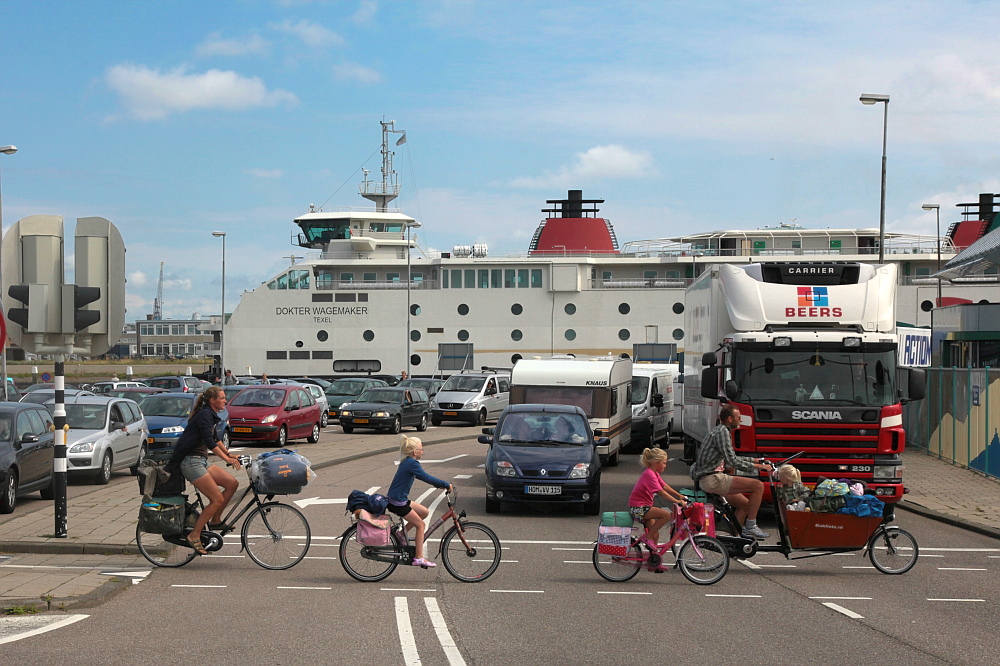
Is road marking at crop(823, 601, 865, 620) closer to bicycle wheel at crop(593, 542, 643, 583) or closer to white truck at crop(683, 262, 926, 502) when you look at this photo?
bicycle wheel at crop(593, 542, 643, 583)

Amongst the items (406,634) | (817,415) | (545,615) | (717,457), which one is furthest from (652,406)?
(406,634)

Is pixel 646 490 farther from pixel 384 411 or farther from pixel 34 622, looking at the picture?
pixel 384 411

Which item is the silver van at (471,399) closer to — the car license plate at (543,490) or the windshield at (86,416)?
the windshield at (86,416)

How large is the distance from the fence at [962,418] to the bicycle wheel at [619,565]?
39.2 ft

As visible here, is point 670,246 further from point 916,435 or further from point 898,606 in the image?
point 898,606

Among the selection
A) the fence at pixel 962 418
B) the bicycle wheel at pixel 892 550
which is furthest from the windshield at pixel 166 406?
the bicycle wheel at pixel 892 550

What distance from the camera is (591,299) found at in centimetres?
5638

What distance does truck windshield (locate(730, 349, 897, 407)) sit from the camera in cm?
1362

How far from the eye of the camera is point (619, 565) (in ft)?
31.8

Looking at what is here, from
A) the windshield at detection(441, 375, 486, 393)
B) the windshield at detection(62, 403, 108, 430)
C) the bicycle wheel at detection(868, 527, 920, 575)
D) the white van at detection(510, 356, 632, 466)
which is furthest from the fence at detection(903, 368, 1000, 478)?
the windshield at detection(62, 403, 108, 430)

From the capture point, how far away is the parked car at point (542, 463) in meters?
14.3

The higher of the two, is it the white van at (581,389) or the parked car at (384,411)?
the white van at (581,389)

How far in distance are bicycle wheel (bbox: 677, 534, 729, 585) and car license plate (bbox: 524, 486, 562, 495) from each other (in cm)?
476

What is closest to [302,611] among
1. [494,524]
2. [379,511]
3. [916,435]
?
[379,511]
